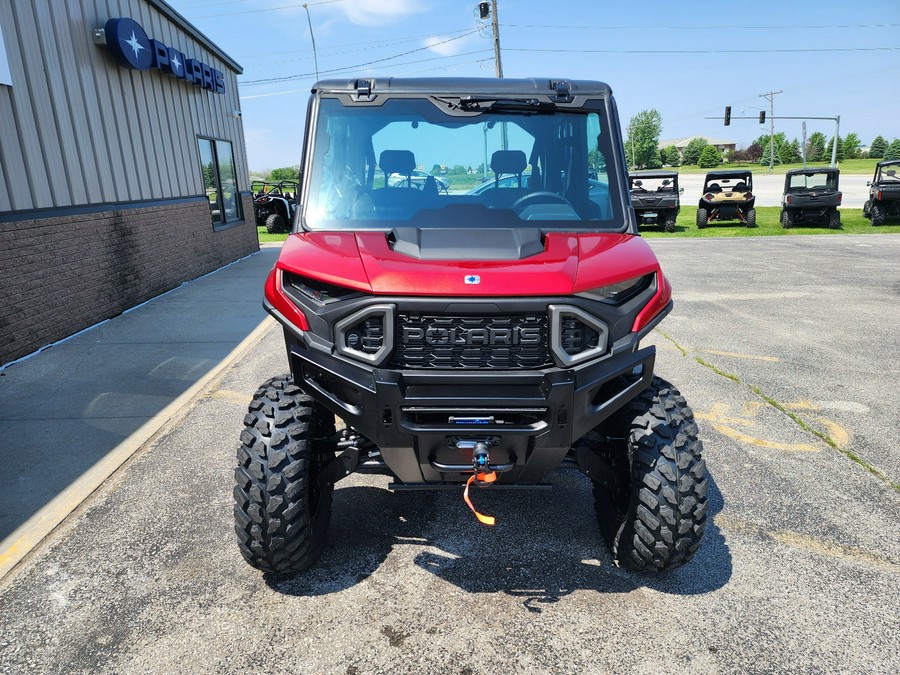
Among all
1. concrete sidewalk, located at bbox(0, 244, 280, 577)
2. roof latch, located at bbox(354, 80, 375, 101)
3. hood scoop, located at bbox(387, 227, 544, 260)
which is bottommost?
concrete sidewalk, located at bbox(0, 244, 280, 577)

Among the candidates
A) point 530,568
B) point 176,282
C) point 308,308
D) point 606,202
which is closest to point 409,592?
point 530,568

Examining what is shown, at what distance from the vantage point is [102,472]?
4.02 m

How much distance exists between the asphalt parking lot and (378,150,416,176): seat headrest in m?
1.91

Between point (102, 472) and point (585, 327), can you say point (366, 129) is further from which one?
point (102, 472)

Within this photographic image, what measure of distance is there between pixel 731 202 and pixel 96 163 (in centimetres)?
1859

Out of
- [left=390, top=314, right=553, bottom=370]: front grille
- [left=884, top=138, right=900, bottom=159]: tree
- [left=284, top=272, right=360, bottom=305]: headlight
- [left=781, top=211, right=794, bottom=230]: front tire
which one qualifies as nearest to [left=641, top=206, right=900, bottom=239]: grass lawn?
[left=781, top=211, right=794, bottom=230]: front tire

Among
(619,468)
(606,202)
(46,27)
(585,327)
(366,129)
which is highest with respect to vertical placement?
(46,27)

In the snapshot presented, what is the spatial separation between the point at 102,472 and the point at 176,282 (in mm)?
6929

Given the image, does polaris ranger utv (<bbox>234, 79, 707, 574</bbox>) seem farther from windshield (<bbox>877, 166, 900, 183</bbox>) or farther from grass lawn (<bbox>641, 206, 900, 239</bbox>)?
windshield (<bbox>877, 166, 900, 183</bbox>)

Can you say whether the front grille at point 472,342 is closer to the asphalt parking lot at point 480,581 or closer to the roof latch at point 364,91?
the asphalt parking lot at point 480,581

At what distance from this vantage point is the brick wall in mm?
6219

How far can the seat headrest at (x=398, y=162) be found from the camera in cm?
324

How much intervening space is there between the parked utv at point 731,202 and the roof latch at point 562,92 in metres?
19.0

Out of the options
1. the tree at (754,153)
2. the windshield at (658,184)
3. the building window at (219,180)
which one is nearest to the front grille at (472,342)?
the building window at (219,180)
